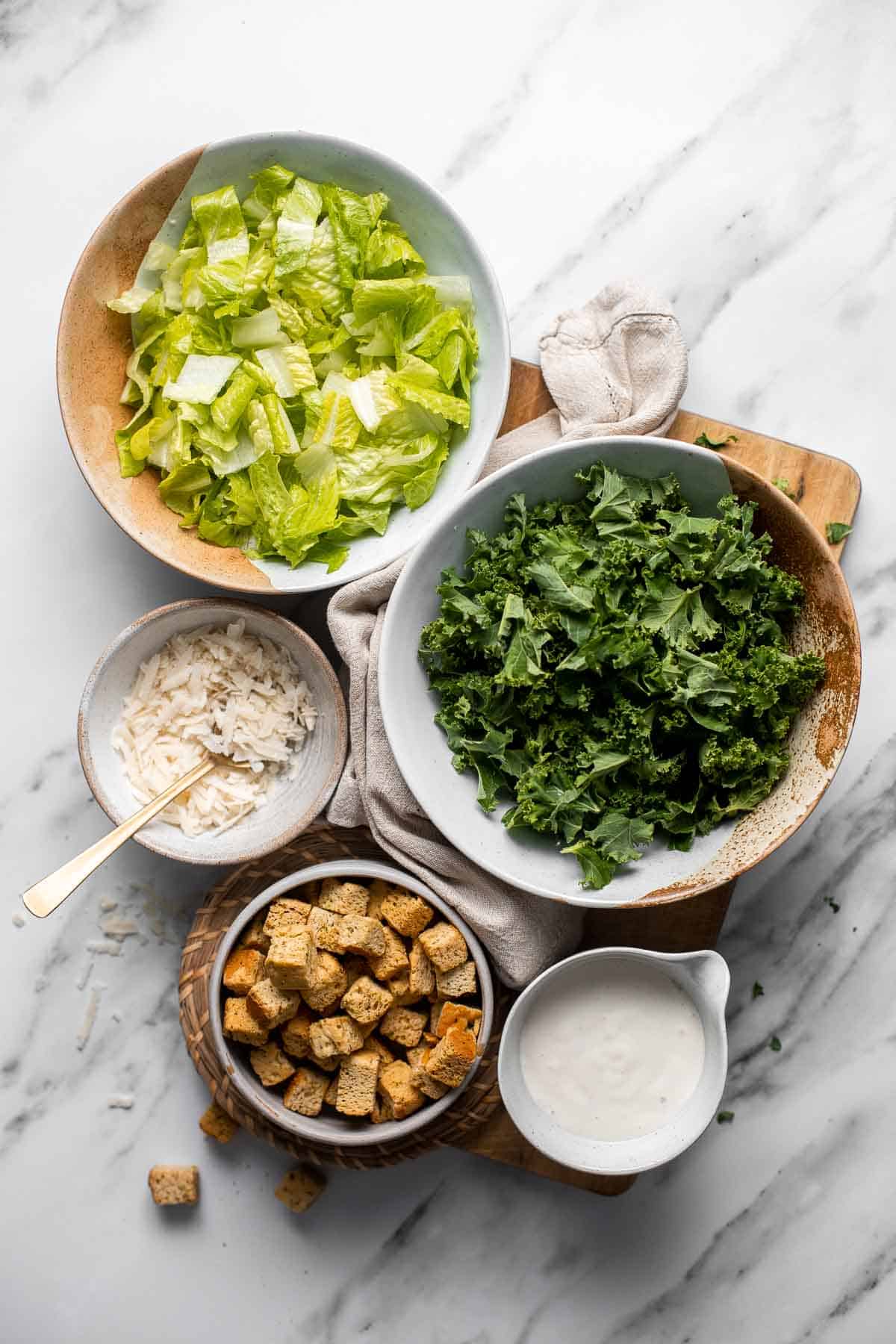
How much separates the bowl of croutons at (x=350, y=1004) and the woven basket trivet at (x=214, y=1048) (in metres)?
0.08

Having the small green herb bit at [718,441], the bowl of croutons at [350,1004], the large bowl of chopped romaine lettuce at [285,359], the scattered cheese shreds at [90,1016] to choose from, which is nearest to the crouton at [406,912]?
the bowl of croutons at [350,1004]

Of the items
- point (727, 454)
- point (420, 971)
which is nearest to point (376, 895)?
point (420, 971)

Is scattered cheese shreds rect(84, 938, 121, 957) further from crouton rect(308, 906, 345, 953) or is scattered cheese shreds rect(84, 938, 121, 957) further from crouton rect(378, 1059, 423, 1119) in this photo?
crouton rect(378, 1059, 423, 1119)

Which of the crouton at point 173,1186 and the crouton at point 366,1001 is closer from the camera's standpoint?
the crouton at point 366,1001

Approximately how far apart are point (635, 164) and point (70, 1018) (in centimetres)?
263

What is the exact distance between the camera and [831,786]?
2602 millimetres

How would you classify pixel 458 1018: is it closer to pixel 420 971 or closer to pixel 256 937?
pixel 420 971

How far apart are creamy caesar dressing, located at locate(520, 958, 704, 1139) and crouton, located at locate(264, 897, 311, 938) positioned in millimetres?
548

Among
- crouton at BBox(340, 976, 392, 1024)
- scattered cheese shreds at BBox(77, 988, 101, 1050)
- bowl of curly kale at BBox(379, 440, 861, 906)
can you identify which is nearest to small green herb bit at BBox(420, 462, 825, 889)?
bowl of curly kale at BBox(379, 440, 861, 906)

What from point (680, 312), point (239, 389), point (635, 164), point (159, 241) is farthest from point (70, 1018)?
point (635, 164)

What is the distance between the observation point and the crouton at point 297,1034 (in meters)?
2.34

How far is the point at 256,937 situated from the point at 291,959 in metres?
0.24

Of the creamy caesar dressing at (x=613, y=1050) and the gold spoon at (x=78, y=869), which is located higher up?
the gold spoon at (x=78, y=869)

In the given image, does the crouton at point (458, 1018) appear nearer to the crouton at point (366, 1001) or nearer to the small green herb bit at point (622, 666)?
the crouton at point (366, 1001)
